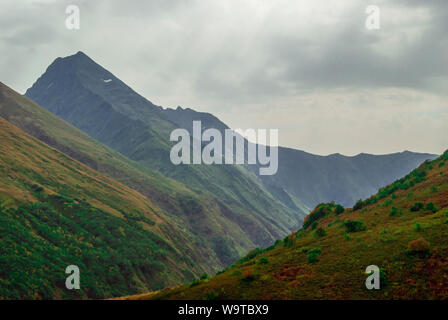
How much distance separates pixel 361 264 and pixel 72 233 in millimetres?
82670

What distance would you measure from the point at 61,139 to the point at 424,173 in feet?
633

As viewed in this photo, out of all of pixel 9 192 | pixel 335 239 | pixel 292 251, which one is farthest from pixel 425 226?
pixel 9 192

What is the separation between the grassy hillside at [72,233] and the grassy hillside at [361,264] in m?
48.7

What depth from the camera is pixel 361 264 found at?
2489cm

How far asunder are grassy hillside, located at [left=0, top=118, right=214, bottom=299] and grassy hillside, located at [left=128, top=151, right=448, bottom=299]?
48736 mm

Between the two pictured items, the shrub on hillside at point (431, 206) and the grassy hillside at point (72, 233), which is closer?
the shrub on hillside at point (431, 206)

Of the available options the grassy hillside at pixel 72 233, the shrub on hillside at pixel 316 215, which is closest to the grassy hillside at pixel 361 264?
the shrub on hillside at pixel 316 215

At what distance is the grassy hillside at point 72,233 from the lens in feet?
219

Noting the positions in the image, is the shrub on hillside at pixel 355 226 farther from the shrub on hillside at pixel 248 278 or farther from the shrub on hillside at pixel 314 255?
the shrub on hillside at pixel 248 278

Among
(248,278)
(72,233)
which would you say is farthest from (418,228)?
(72,233)

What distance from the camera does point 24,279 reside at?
60.9 meters

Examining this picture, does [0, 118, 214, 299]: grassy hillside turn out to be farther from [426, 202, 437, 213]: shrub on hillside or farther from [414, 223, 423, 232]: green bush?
[426, 202, 437, 213]: shrub on hillside

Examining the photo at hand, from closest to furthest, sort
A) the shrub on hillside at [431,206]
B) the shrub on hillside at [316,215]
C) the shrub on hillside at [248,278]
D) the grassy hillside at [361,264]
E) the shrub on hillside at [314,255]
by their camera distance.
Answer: the grassy hillside at [361,264] → the shrub on hillside at [248,278] → the shrub on hillside at [314,255] → the shrub on hillside at [431,206] → the shrub on hillside at [316,215]
